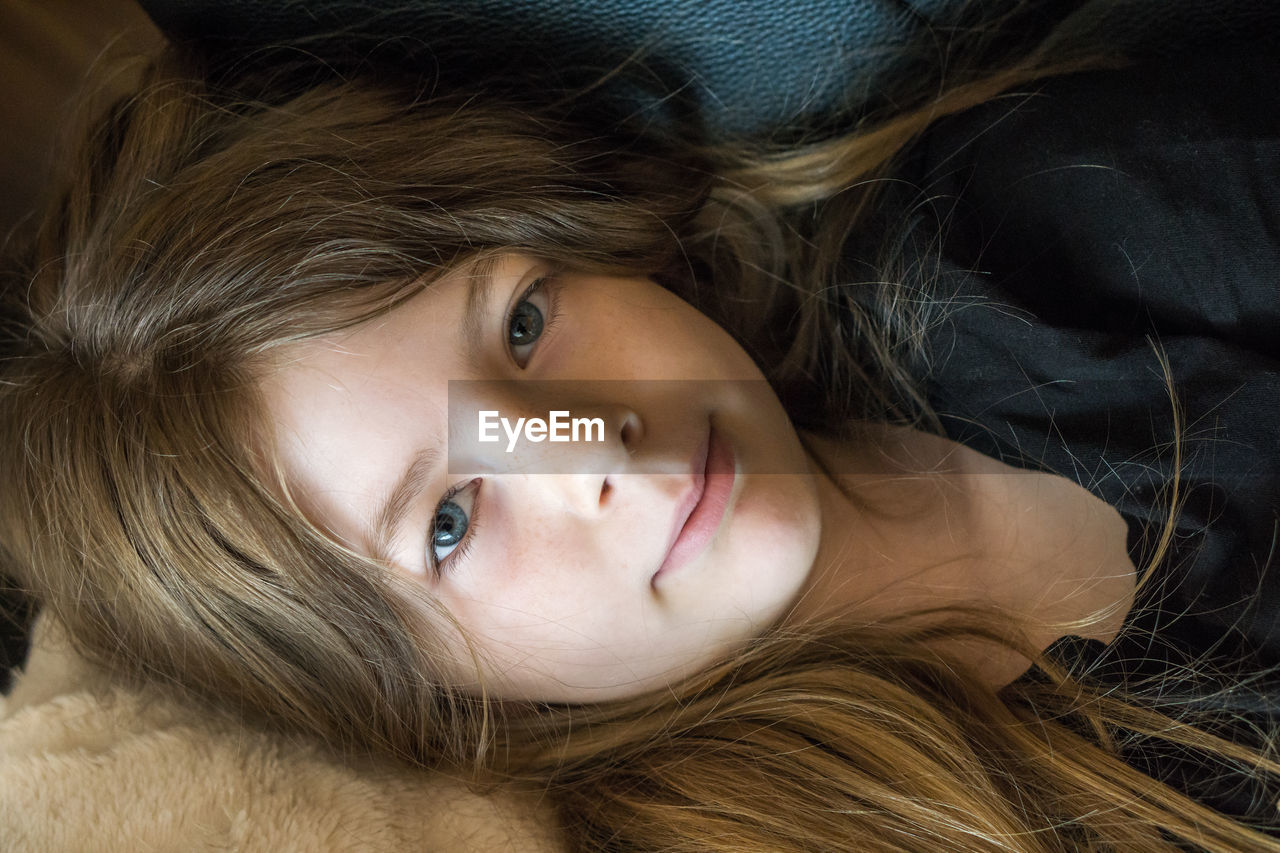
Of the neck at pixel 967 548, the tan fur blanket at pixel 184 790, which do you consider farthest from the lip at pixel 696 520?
the tan fur blanket at pixel 184 790

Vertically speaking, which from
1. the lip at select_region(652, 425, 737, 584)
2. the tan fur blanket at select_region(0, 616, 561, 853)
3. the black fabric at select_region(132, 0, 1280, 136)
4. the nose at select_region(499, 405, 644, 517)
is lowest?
the tan fur blanket at select_region(0, 616, 561, 853)

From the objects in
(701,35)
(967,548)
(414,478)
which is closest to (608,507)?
(414,478)

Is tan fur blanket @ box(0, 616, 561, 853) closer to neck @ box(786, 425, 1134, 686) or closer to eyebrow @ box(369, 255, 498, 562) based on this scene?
eyebrow @ box(369, 255, 498, 562)

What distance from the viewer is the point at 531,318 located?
75 cm

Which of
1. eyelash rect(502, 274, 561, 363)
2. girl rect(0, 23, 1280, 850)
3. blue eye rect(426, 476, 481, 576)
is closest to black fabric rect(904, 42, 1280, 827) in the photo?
girl rect(0, 23, 1280, 850)

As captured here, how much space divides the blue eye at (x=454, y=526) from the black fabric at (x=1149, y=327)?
46 centimetres

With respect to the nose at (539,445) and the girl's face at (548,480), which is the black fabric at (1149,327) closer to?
the girl's face at (548,480)

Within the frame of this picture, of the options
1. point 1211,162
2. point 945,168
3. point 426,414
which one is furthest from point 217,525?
point 1211,162

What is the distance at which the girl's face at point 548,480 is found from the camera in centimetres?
67

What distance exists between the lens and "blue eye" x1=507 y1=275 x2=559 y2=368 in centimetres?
74

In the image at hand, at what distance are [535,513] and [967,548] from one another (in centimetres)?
42

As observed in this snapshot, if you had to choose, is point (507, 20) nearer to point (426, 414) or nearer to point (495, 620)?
point (426, 414)

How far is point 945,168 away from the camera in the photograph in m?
0.85

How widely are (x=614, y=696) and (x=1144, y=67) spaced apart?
751 millimetres
